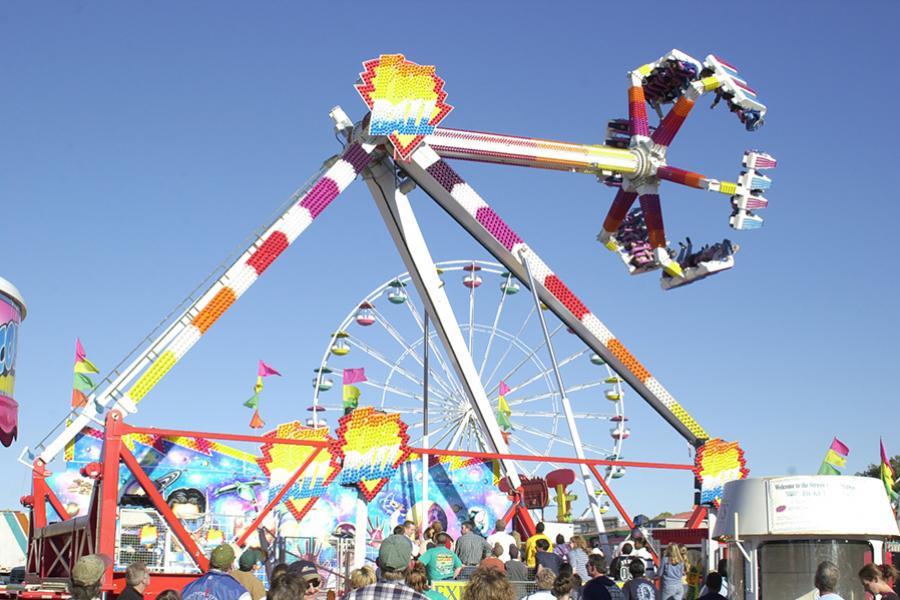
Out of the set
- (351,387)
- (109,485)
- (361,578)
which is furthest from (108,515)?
(351,387)

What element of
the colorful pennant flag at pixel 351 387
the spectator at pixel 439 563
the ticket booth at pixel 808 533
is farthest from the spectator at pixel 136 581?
the colorful pennant flag at pixel 351 387

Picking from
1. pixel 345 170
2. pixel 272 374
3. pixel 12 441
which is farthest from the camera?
pixel 272 374

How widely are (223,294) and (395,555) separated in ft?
44.1

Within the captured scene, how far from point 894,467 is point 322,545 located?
50641mm

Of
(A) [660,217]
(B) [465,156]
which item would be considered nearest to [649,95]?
(A) [660,217]

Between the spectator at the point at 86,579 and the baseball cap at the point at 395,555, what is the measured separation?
4.66 feet

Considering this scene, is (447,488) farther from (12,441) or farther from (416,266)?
(12,441)

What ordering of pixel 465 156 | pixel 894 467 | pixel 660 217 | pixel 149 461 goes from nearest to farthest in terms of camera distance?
pixel 149 461 → pixel 465 156 → pixel 660 217 → pixel 894 467

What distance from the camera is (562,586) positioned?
6.88 metres

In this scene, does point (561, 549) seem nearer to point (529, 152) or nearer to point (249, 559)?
point (249, 559)

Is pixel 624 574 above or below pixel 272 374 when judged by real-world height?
below

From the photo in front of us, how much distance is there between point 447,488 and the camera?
71.8ft

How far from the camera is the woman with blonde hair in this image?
11742 mm

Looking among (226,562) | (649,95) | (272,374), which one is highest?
(649,95)
